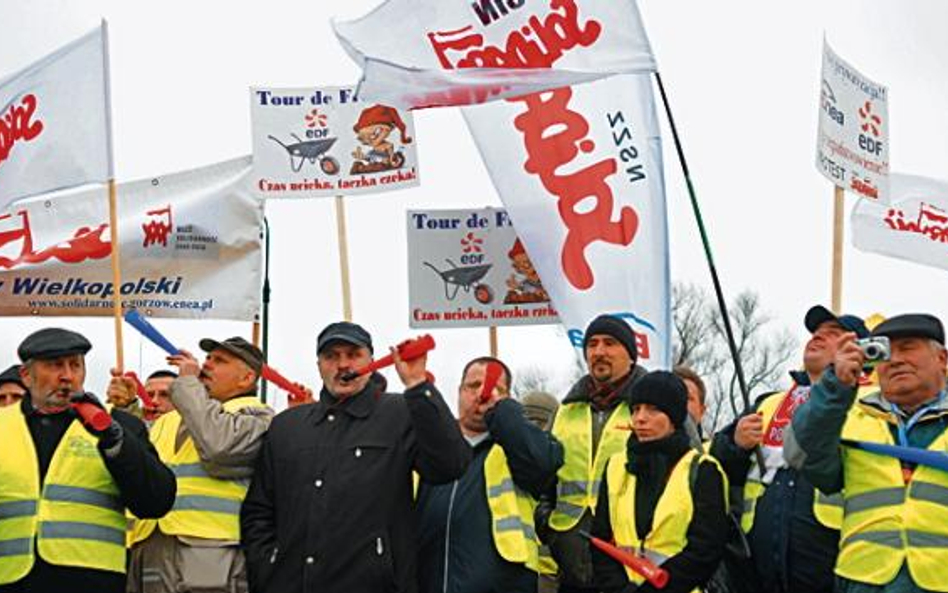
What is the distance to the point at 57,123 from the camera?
31.1 feet

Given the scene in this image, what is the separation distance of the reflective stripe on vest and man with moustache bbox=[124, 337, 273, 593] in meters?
1.09

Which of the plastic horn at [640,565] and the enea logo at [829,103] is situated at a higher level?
the enea logo at [829,103]

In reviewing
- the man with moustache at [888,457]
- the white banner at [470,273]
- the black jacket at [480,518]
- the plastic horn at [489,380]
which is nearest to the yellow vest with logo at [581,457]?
the black jacket at [480,518]

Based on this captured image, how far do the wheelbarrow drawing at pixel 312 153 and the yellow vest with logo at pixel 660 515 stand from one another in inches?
177

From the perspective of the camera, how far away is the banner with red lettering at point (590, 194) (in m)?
8.66

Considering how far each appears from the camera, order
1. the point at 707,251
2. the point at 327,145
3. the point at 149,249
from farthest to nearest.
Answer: the point at 149,249, the point at 327,145, the point at 707,251

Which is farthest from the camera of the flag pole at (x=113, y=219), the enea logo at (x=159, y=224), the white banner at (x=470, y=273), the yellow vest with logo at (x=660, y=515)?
the enea logo at (x=159, y=224)

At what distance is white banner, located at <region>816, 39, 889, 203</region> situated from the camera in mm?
8805

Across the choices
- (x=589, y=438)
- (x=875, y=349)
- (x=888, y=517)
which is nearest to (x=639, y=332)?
(x=589, y=438)

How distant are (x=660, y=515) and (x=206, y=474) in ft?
7.13

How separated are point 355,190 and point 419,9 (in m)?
2.03

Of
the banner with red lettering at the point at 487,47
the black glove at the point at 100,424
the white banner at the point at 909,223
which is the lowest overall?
the black glove at the point at 100,424

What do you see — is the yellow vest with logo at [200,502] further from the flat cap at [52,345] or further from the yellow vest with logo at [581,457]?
the yellow vest with logo at [581,457]

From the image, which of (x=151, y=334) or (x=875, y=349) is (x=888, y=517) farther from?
(x=151, y=334)
